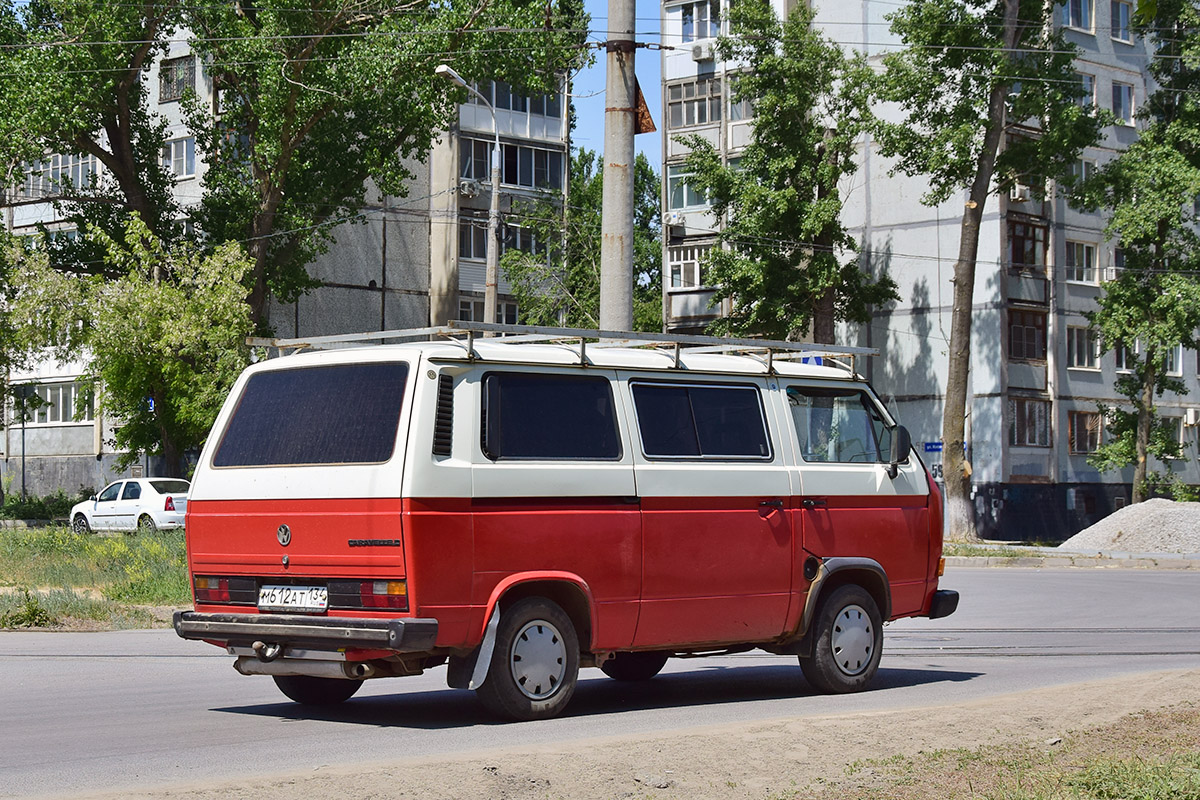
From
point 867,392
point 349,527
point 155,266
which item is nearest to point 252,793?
point 349,527

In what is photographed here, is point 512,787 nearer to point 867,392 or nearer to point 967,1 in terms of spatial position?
point 867,392

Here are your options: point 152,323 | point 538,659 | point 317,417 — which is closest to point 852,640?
point 538,659

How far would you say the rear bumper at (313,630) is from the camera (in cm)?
855

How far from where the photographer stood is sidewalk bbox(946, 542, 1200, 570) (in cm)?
3322

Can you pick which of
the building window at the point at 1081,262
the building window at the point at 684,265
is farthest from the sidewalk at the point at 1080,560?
the building window at the point at 684,265

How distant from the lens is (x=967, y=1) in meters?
42.5

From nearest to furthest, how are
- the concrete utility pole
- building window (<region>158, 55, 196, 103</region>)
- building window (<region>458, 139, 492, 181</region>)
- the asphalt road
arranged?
the asphalt road < the concrete utility pole < building window (<region>158, 55, 196, 103</region>) < building window (<region>458, 139, 492, 181</region>)

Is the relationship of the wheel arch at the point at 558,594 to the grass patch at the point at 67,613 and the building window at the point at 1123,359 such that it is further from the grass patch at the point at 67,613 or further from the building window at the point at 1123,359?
the building window at the point at 1123,359

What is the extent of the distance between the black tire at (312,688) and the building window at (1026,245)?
4342cm

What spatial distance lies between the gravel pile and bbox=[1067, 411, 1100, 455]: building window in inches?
470

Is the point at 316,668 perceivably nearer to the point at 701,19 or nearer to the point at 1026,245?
the point at 1026,245

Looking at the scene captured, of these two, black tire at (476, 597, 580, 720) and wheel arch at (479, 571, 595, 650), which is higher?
wheel arch at (479, 571, 595, 650)

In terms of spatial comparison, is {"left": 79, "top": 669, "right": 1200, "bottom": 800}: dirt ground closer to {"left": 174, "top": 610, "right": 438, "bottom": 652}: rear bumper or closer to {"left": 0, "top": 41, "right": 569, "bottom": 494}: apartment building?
{"left": 174, "top": 610, "right": 438, "bottom": 652}: rear bumper

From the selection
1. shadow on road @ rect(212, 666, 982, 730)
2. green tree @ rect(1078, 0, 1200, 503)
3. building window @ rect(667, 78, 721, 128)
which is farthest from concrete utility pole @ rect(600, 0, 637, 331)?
building window @ rect(667, 78, 721, 128)
